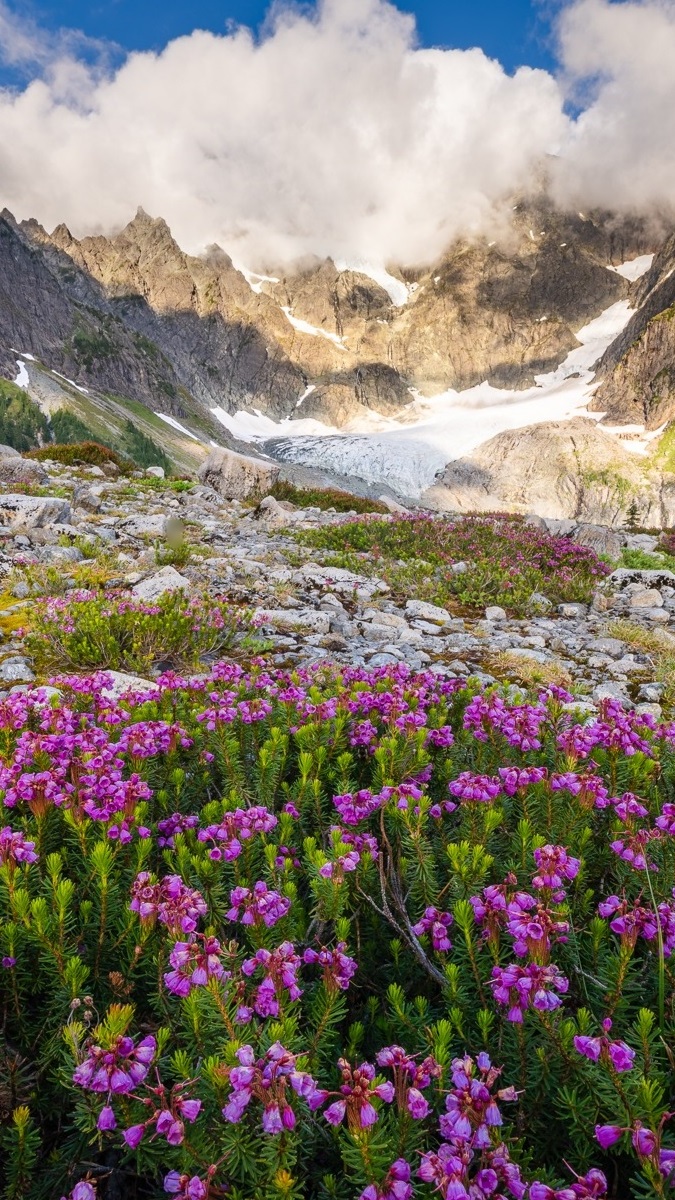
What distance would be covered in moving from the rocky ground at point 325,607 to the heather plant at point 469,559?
491 millimetres

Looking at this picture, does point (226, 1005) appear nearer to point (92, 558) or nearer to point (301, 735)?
point (301, 735)

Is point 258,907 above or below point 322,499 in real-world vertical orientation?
below

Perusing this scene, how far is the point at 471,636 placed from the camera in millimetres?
8242

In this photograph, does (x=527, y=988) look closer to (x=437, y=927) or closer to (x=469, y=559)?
(x=437, y=927)

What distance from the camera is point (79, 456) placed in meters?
26.0

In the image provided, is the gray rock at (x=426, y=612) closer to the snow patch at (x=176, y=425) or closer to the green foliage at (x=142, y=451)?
the green foliage at (x=142, y=451)

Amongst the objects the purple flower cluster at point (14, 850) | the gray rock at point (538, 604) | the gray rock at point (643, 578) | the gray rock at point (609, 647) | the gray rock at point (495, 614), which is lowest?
the gray rock at point (609, 647)

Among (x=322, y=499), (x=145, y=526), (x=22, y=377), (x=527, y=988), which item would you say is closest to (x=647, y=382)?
(x=22, y=377)

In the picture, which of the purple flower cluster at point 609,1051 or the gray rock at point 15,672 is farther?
the gray rock at point 15,672

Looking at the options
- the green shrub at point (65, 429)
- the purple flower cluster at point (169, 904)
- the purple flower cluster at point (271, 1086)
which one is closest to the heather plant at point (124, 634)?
the purple flower cluster at point (169, 904)

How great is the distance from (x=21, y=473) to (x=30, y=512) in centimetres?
859

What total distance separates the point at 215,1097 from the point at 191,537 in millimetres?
13080

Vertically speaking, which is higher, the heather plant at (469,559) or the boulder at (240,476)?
the boulder at (240,476)

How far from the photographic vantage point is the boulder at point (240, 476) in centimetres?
2580
